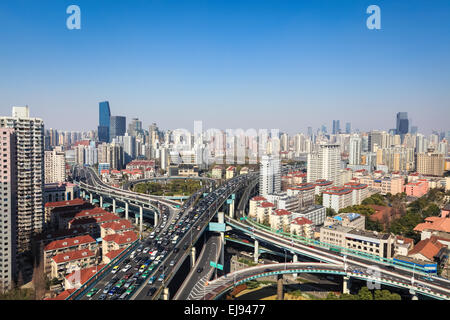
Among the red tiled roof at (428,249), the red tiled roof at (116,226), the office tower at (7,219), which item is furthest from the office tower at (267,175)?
the office tower at (7,219)

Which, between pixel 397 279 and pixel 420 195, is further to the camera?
pixel 420 195

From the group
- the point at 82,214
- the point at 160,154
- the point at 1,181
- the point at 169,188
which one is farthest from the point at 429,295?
the point at 160,154

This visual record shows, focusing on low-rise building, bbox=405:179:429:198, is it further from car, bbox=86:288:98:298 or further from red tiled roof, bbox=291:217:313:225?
car, bbox=86:288:98:298

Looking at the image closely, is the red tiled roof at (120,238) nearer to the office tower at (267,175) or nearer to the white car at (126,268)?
the white car at (126,268)
